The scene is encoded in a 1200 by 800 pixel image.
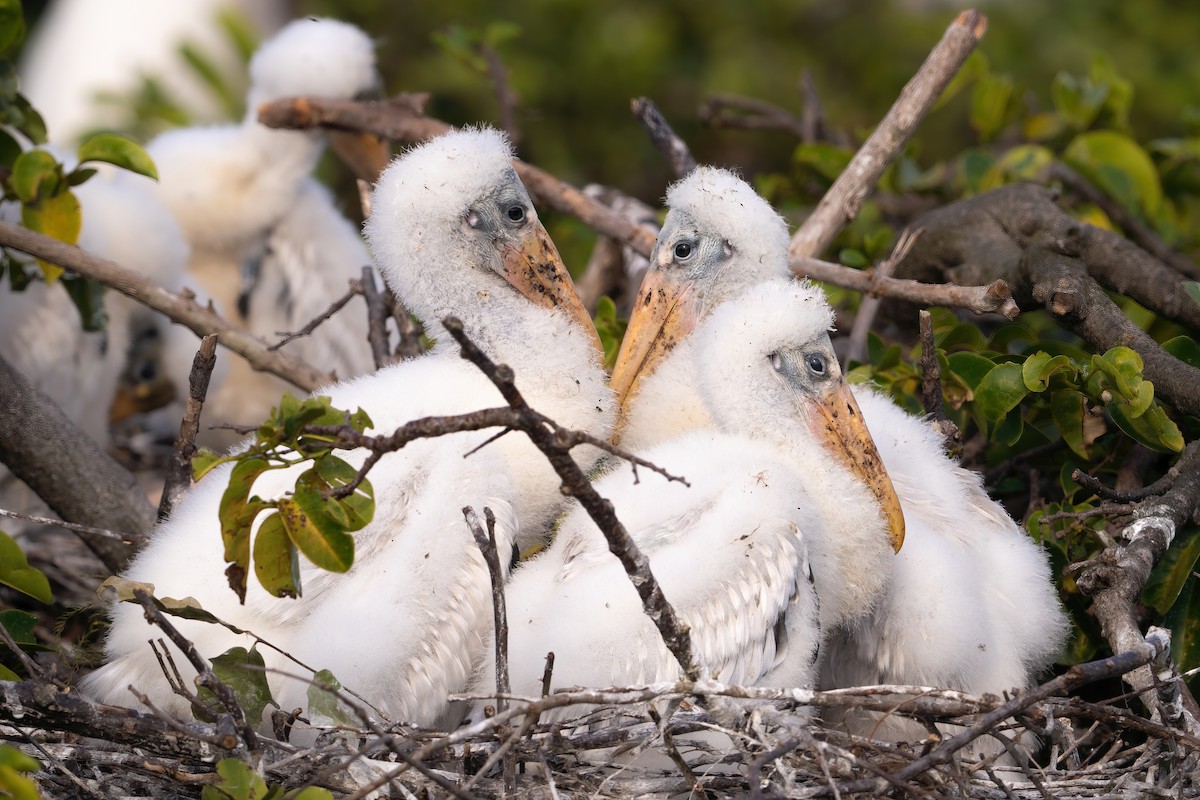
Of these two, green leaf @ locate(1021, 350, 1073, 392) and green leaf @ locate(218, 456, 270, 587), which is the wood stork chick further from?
green leaf @ locate(218, 456, 270, 587)

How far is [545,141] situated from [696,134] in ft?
2.98

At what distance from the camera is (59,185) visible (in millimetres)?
3469

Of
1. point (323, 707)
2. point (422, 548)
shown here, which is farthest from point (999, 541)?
point (323, 707)

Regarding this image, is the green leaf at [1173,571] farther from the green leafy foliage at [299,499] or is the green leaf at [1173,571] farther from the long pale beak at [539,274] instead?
the green leafy foliage at [299,499]

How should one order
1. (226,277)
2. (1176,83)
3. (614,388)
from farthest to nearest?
(1176,83)
(226,277)
(614,388)

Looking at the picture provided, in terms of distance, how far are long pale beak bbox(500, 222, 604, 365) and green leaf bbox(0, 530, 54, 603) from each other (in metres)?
1.23

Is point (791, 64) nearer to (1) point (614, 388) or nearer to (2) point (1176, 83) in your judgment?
(2) point (1176, 83)

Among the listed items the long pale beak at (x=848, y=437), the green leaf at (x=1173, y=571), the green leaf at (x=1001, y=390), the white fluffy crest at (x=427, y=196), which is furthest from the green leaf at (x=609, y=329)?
the green leaf at (x=1173, y=571)

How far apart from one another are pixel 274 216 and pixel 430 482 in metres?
2.74

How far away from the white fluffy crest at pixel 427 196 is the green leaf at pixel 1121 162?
2.26 metres

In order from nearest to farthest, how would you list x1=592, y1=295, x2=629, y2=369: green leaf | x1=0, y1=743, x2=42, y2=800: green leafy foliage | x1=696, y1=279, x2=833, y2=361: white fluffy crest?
x1=0, y1=743, x2=42, y2=800: green leafy foliage < x1=696, y1=279, x2=833, y2=361: white fluffy crest < x1=592, y1=295, x2=629, y2=369: green leaf

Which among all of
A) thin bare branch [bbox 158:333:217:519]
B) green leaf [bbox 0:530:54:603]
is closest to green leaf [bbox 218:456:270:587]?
green leaf [bbox 0:530:54:603]

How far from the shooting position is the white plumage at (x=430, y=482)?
271cm

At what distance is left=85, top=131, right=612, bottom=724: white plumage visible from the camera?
8.89 ft
